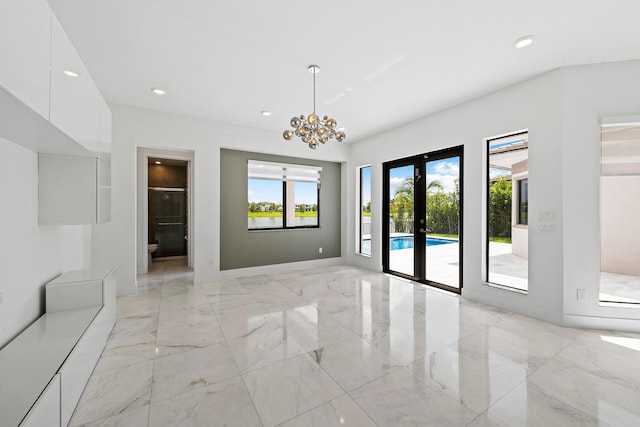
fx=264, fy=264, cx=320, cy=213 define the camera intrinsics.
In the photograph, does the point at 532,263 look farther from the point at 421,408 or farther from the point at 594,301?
the point at 421,408

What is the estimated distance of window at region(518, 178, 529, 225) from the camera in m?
3.47

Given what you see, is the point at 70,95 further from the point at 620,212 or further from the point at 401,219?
the point at 620,212

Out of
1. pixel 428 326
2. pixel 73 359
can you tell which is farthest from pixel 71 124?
pixel 428 326

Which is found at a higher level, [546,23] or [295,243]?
[546,23]

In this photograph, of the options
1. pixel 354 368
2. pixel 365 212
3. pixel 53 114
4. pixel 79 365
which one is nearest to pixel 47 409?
pixel 79 365

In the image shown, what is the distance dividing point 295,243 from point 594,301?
4.68m

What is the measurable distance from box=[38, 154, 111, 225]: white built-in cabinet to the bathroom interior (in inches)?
173

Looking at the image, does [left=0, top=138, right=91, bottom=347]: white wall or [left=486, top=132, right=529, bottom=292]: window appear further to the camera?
[left=486, top=132, right=529, bottom=292]: window

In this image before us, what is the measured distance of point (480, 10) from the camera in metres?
2.17

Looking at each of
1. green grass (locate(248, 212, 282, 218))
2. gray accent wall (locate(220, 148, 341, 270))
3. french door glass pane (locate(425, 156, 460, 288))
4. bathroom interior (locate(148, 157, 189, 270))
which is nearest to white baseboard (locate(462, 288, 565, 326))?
french door glass pane (locate(425, 156, 460, 288))

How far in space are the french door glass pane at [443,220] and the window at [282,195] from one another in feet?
8.51

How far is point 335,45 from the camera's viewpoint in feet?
8.65

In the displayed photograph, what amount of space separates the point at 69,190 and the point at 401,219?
15.8ft

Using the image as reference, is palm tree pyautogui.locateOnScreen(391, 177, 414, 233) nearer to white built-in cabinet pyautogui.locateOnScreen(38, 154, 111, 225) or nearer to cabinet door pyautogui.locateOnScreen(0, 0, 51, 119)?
white built-in cabinet pyautogui.locateOnScreen(38, 154, 111, 225)
